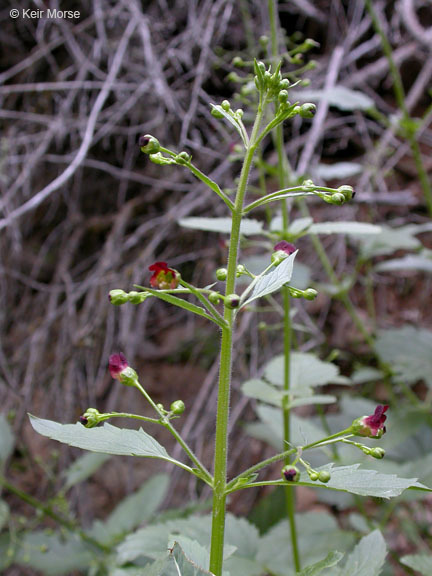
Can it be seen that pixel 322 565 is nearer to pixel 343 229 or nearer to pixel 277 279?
pixel 277 279

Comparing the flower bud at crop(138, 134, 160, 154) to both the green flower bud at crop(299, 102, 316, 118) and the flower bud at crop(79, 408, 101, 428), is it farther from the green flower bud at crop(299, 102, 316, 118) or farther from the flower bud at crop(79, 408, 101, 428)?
the flower bud at crop(79, 408, 101, 428)

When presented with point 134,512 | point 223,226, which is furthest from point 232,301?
point 134,512

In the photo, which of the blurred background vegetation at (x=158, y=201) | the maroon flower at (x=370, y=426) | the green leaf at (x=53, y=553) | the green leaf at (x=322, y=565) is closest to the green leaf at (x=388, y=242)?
the blurred background vegetation at (x=158, y=201)

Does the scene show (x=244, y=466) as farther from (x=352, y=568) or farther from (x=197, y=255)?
(x=352, y=568)

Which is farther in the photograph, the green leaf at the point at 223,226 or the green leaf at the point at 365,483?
the green leaf at the point at 223,226

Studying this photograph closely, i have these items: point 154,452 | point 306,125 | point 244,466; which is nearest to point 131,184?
point 306,125

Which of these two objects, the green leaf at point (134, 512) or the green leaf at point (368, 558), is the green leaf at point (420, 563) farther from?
the green leaf at point (134, 512)
